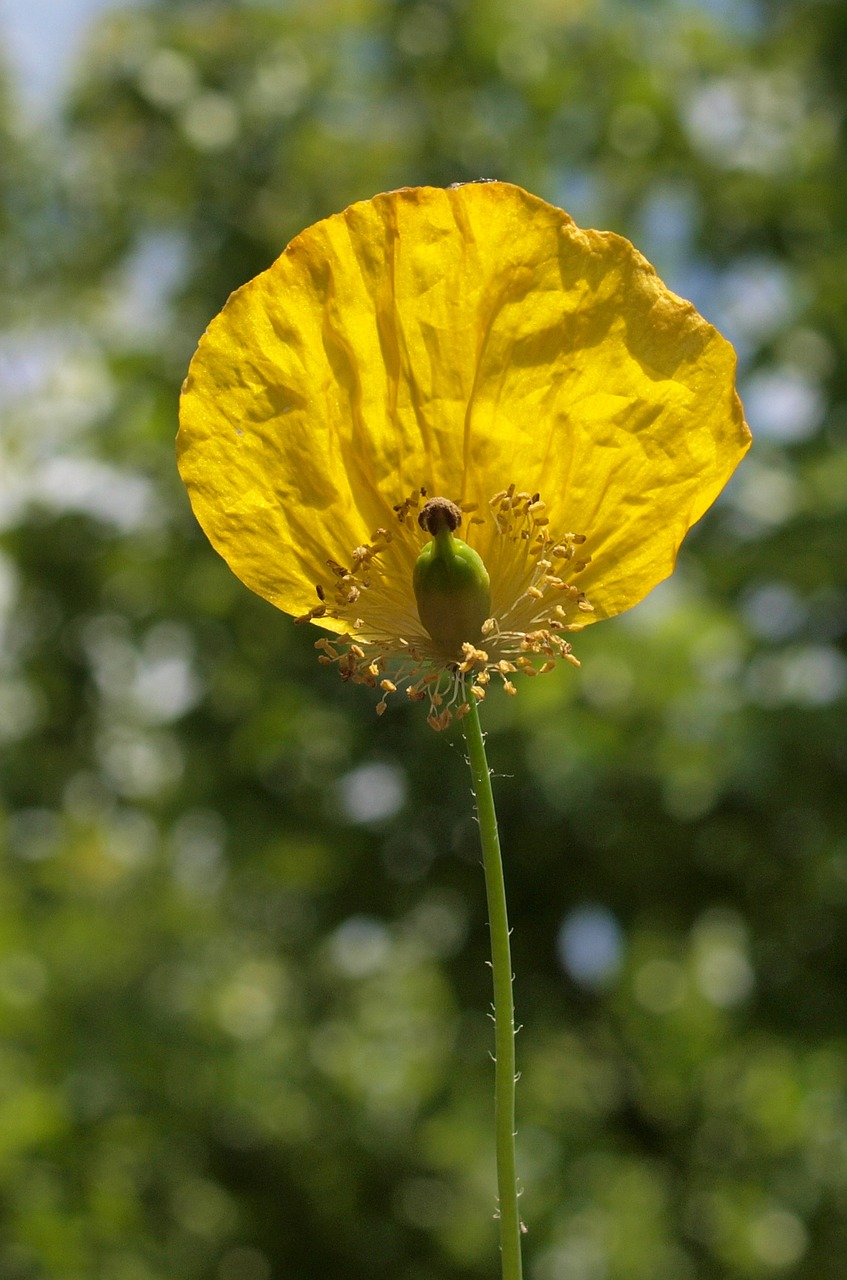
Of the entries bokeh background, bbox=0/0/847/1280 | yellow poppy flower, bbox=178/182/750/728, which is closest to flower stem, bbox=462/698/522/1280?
yellow poppy flower, bbox=178/182/750/728

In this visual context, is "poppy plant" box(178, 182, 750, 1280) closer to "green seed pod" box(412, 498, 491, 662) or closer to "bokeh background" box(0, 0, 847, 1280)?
"green seed pod" box(412, 498, 491, 662)

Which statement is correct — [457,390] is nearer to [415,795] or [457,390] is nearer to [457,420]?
[457,420]

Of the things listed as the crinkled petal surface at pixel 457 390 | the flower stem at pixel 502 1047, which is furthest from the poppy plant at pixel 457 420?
the flower stem at pixel 502 1047

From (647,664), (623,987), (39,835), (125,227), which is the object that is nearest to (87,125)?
(125,227)

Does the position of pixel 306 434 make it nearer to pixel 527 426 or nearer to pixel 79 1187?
pixel 527 426

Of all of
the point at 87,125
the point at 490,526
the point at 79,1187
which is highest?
the point at 87,125

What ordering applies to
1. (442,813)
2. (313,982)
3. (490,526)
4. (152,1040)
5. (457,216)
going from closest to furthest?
(457,216) < (490,526) < (442,813) < (152,1040) < (313,982)

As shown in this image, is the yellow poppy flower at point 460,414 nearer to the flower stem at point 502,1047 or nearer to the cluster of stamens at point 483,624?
the cluster of stamens at point 483,624
